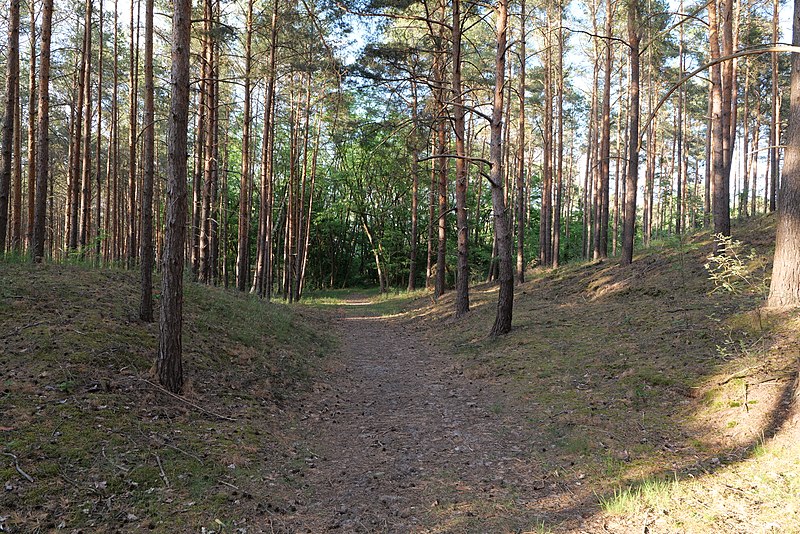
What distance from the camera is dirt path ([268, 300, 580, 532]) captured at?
3.83 meters

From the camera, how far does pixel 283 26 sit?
42.7 ft

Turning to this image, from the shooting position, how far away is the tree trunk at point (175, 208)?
569cm

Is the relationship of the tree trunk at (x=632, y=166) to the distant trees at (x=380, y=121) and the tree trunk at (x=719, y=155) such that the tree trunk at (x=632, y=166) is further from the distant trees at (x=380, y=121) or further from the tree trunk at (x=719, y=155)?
the tree trunk at (x=719, y=155)

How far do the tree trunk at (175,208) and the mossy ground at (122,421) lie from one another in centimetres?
36

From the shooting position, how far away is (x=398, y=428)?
6.05 m

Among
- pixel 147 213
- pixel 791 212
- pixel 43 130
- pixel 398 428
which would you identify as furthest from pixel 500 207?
pixel 43 130

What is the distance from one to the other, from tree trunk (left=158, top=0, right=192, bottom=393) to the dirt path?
1961 mm

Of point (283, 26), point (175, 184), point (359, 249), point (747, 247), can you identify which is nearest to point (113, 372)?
point (175, 184)

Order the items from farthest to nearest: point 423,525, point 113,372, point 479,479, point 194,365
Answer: point 194,365 < point 113,372 < point 479,479 < point 423,525

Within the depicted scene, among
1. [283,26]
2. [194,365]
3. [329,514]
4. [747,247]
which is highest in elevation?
[283,26]

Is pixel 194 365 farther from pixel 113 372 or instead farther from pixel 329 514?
pixel 329 514

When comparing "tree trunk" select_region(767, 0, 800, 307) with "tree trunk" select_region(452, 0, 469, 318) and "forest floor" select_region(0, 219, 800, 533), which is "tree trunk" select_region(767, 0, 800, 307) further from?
"tree trunk" select_region(452, 0, 469, 318)

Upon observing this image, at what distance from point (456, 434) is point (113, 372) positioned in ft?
14.5

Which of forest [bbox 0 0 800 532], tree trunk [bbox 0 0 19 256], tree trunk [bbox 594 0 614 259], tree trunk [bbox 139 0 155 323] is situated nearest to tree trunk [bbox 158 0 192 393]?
forest [bbox 0 0 800 532]
